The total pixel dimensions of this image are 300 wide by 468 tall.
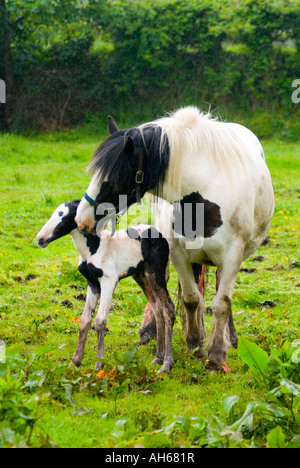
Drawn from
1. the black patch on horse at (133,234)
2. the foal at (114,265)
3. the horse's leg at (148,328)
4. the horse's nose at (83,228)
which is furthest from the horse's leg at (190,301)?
the horse's nose at (83,228)

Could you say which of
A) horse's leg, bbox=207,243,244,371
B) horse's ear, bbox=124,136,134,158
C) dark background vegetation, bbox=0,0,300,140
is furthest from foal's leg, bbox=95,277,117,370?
dark background vegetation, bbox=0,0,300,140

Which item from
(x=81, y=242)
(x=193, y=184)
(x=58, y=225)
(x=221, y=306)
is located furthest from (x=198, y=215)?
(x=58, y=225)

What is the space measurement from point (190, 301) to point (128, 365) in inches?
40.5

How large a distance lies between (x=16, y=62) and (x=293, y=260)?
1180 cm

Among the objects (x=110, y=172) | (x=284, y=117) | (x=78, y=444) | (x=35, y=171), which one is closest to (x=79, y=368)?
(x=78, y=444)

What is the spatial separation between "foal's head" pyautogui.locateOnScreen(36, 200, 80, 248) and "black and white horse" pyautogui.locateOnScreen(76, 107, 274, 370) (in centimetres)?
34

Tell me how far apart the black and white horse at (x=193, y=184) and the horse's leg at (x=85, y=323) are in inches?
30.1

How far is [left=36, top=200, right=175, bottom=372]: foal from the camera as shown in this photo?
5.52 metres

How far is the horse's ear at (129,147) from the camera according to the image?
4.98 meters

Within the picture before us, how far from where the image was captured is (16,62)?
18156 millimetres

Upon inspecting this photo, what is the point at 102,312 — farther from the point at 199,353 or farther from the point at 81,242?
the point at 199,353

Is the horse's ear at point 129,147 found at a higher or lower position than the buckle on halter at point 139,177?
higher

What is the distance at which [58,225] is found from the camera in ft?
18.1

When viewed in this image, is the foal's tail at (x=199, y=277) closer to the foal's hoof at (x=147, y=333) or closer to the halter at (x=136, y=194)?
the foal's hoof at (x=147, y=333)
